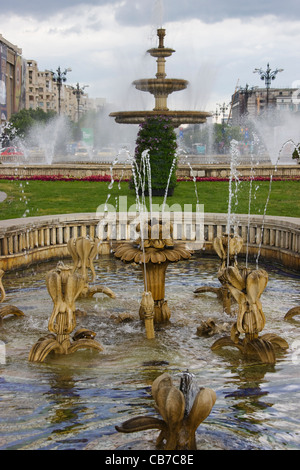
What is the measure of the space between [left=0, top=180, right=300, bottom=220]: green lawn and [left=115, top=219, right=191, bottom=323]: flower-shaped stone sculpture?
266 inches

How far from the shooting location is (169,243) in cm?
776

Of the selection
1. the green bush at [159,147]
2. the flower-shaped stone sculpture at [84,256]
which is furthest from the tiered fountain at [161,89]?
the flower-shaped stone sculpture at [84,256]

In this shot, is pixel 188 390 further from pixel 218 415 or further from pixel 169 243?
pixel 169 243

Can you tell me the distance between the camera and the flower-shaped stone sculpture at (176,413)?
3967mm

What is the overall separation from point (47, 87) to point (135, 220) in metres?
122

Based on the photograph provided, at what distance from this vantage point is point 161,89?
92.7 ft

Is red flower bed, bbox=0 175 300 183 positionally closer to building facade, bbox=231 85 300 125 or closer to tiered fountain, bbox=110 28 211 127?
tiered fountain, bbox=110 28 211 127

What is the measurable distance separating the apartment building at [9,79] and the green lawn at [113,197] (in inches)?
2555

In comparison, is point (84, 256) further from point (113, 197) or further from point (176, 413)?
point (113, 197)

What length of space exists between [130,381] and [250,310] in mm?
1487

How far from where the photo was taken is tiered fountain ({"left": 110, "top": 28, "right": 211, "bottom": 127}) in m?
27.5

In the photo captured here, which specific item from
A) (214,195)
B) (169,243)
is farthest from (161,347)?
(214,195)

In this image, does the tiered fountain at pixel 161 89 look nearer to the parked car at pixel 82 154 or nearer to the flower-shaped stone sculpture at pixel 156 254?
the flower-shaped stone sculpture at pixel 156 254

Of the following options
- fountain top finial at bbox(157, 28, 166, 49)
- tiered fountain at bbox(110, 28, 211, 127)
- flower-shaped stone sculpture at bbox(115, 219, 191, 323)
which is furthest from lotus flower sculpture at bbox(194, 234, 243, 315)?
fountain top finial at bbox(157, 28, 166, 49)
